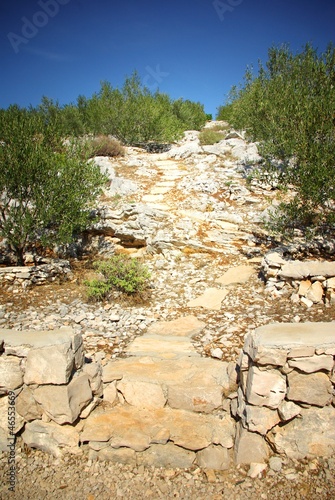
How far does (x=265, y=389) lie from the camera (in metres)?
3.08

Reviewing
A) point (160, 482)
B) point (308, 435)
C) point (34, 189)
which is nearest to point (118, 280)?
point (34, 189)

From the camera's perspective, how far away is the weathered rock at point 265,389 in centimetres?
308

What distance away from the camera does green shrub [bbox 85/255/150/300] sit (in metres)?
5.82

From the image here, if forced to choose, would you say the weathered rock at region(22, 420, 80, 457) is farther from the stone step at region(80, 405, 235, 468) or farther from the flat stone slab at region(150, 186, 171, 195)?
the flat stone slab at region(150, 186, 171, 195)

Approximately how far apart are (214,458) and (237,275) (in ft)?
13.6

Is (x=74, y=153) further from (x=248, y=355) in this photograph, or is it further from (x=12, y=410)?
(x=248, y=355)

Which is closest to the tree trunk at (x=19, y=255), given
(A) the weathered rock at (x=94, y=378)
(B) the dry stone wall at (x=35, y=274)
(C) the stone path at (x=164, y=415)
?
(B) the dry stone wall at (x=35, y=274)

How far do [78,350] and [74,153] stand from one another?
591 centimetres

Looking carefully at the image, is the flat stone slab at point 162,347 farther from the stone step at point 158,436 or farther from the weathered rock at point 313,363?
the weathered rock at point 313,363

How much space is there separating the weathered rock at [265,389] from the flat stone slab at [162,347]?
120 centimetres

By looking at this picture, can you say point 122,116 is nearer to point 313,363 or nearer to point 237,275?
point 237,275

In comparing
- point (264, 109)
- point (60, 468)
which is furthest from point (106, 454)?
point (264, 109)

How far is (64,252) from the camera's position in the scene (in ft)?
25.9

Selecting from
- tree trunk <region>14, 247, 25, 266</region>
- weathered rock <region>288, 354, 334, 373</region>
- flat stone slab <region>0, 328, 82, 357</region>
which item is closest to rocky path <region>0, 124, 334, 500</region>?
flat stone slab <region>0, 328, 82, 357</region>
